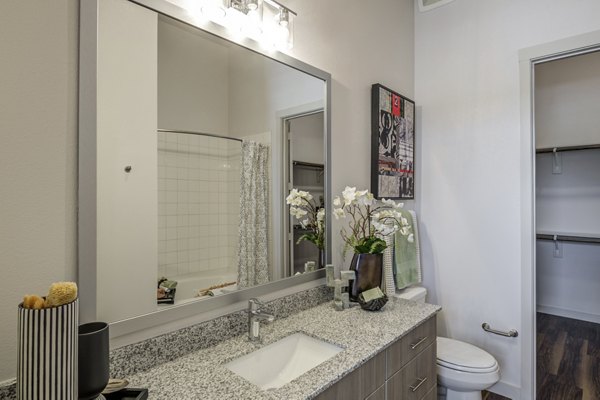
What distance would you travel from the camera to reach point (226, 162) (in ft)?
4.21

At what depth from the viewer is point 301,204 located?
1.59m

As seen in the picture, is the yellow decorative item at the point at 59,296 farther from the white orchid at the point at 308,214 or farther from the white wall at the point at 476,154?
the white wall at the point at 476,154

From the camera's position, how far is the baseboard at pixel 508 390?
6.82 feet

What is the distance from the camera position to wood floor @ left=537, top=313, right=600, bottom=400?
219 centimetres

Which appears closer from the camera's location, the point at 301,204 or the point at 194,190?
the point at 194,190

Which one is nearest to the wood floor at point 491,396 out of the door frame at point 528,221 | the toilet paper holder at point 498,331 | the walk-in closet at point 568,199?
the door frame at point 528,221

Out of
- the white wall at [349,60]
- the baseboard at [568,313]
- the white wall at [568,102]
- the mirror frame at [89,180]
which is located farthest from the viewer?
the baseboard at [568,313]

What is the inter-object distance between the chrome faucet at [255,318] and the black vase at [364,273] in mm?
553

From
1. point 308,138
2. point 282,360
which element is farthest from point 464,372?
point 308,138

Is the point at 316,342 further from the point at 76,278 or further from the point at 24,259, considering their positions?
the point at 24,259

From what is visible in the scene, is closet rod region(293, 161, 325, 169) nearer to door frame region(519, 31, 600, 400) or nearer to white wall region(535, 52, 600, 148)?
door frame region(519, 31, 600, 400)

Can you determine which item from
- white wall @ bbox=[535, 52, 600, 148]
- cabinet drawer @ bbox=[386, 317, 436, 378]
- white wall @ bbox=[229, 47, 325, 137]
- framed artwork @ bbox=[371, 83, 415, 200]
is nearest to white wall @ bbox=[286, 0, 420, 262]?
framed artwork @ bbox=[371, 83, 415, 200]

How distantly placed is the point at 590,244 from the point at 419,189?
2.24 metres

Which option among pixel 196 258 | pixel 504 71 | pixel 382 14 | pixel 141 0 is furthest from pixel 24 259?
pixel 504 71
